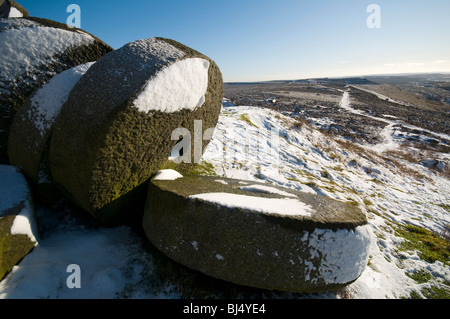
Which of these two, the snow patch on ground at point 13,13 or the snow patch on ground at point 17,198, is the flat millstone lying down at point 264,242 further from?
the snow patch on ground at point 13,13

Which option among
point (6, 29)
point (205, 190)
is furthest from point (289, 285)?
point (6, 29)

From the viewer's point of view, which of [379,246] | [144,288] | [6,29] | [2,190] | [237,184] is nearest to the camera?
[144,288]

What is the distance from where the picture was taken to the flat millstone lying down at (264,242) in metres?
2.56

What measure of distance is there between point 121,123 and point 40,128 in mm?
1508

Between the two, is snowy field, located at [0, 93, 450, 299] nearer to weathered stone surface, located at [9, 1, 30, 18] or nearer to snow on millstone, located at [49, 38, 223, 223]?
snow on millstone, located at [49, 38, 223, 223]

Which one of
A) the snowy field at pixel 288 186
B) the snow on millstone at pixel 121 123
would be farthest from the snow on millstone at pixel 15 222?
the snow on millstone at pixel 121 123

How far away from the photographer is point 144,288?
277 centimetres

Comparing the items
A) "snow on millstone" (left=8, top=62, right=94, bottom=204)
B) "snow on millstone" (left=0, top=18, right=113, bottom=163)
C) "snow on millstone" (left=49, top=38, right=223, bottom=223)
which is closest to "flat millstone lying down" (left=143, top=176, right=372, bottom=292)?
"snow on millstone" (left=49, top=38, right=223, bottom=223)

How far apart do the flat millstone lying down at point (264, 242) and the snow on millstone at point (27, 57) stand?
125 inches

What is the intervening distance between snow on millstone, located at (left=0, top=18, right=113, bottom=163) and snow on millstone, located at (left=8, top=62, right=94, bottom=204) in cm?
43

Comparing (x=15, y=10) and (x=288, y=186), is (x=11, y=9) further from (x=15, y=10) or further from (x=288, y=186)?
(x=288, y=186)

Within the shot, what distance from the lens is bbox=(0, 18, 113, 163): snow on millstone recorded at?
146 inches

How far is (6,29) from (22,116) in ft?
5.28
